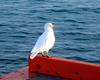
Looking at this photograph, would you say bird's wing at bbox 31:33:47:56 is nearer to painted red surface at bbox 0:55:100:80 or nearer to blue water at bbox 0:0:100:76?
painted red surface at bbox 0:55:100:80

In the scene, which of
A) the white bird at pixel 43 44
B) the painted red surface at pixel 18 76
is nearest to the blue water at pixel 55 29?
the painted red surface at pixel 18 76

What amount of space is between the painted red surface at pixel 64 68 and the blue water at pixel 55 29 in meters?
4.43

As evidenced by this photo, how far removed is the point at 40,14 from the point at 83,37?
4.94m

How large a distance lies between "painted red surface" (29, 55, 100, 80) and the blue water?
4.43 metres

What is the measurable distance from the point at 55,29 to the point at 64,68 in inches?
420

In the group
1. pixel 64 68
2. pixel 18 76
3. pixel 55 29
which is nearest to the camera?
pixel 64 68

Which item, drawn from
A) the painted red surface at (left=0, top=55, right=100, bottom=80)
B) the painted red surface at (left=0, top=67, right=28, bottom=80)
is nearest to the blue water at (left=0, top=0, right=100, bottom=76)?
the painted red surface at (left=0, top=67, right=28, bottom=80)

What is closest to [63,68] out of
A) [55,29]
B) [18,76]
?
[18,76]

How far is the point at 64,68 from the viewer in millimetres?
11039

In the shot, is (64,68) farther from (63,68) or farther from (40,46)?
(40,46)

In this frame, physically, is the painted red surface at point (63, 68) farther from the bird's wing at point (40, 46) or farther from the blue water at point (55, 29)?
the blue water at point (55, 29)

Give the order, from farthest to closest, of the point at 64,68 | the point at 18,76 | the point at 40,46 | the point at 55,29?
the point at 55,29, the point at 18,76, the point at 40,46, the point at 64,68

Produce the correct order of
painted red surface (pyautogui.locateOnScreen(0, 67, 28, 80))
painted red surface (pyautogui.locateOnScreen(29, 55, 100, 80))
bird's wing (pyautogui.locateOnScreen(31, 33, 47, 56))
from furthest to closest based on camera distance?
1. painted red surface (pyautogui.locateOnScreen(0, 67, 28, 80))
2. bird's wing (pyautogui.locateOnScreen(31, 33, 47, 56))
3. painted red surface (pyautogui.locateOnScreen(29, 55, 100, 80))

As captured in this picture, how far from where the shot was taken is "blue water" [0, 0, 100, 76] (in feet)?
58.4
